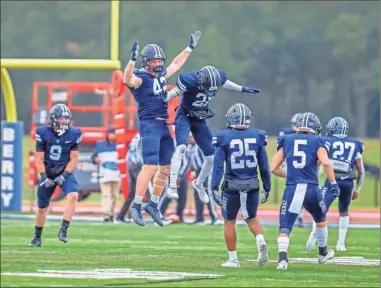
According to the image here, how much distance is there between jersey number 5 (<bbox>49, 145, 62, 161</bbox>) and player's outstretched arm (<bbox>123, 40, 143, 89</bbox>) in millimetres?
2083

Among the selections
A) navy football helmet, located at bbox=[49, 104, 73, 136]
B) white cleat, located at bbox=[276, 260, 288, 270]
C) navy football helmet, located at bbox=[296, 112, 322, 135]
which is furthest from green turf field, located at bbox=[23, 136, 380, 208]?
white cleat, located at bbox=[276, 260, 288, 270]

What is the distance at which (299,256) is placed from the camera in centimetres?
1639

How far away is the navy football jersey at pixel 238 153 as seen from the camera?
561 inches

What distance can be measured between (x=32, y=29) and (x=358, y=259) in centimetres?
2366

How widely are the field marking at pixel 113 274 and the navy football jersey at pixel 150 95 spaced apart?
105 inches

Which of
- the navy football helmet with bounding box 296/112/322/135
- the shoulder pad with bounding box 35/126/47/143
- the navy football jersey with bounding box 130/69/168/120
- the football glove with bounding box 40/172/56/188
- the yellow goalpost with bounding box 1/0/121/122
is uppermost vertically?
the yellow goalpost with bounding box 1/0/121/122

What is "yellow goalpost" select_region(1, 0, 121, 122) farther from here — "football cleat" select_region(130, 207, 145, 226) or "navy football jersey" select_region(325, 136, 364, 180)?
"football cleat" select_region(130, 207, 145, 226)

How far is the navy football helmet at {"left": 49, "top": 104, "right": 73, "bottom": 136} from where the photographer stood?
17047 mm

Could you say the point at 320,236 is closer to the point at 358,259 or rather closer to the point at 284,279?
the point at 358,259

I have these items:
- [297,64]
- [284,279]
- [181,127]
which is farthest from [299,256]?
[297,64]

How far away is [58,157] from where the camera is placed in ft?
56.4

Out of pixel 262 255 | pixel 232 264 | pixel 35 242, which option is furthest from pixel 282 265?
pixel 35 242

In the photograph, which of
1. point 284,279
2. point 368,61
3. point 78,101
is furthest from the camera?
point 368,61

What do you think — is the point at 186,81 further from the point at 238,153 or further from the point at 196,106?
the point at 238,153
